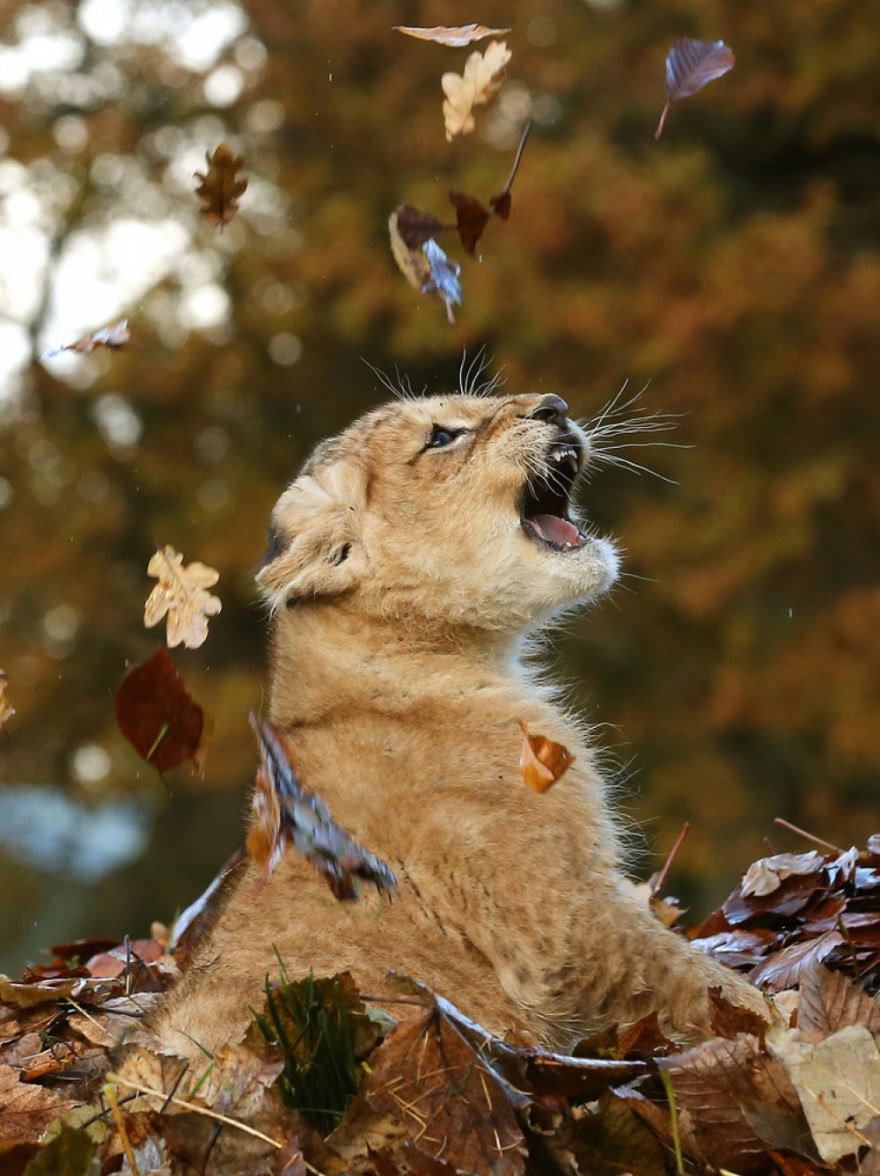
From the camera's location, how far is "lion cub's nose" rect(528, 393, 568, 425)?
540cm

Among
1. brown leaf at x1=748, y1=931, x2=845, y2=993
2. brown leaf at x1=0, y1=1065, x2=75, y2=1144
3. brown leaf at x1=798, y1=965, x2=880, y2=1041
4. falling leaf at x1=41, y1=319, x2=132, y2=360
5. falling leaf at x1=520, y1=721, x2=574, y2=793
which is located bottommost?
brown leaf at x1=748, y1=931, x2=845, y2=993

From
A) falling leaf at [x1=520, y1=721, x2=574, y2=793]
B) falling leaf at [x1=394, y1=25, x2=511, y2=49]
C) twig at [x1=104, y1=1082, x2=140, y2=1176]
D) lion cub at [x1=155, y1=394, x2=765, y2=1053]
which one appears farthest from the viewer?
lion cub at [x1=155, y1=394, x2=765, y2=1053]

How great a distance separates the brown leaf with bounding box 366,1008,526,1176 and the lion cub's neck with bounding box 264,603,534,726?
1424mm

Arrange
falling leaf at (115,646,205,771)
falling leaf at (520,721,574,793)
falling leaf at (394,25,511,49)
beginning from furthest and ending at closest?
falling leaf at (394,25,511,49) < falling leaf at (520,721,574,793) < falling leaf at (115,646,205,771)

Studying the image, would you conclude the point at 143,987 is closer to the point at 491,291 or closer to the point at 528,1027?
the point at 528,1027

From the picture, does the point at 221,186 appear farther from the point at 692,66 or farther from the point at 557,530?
the point at 557,530

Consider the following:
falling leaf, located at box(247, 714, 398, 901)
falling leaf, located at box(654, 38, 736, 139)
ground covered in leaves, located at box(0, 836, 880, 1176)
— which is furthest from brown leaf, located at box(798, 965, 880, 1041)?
falling leaf, located at box(654, 38, 736, 139)

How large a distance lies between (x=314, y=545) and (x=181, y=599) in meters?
0.88

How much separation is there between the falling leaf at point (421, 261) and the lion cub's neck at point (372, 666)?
0.99 meters

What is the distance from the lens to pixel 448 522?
5.30 metres

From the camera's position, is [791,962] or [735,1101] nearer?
[735,1101]

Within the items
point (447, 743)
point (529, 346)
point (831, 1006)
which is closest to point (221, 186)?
point (447, 743)

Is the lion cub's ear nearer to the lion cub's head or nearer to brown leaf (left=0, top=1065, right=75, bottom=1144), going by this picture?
the lion cub's head

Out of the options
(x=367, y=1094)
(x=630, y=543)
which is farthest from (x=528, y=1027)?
(x=630, y=543)
